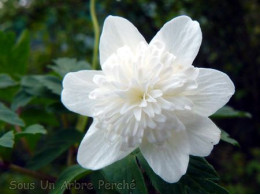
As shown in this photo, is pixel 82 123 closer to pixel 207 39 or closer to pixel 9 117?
pixel 9 117

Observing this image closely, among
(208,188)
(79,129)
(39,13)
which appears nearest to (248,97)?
(39,13)

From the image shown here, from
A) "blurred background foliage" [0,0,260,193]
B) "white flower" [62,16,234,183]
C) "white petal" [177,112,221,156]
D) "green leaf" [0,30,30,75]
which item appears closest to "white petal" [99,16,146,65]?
"white flower" [62,16,234,183]

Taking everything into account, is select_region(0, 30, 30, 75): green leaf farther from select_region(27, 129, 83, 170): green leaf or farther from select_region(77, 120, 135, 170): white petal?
select_region(77, 120, 135, 170): white petal

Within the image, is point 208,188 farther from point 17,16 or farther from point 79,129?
point 17,16

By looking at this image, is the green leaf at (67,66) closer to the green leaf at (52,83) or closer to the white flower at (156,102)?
the green leaf at (52,83)

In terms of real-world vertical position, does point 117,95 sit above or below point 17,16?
above

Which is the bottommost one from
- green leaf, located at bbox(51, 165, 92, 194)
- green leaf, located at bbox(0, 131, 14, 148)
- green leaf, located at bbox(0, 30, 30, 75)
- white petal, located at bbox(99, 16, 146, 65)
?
green leaf, located at bbox(51, 165, 92, 194)
